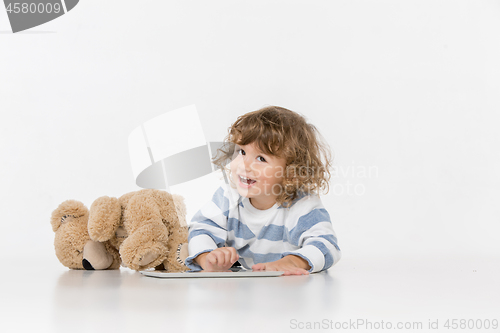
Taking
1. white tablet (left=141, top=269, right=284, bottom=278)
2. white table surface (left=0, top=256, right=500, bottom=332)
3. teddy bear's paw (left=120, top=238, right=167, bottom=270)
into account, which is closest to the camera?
white table surface (left=0, top=256, right=500, bottom=332)

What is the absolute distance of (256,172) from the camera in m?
1.11

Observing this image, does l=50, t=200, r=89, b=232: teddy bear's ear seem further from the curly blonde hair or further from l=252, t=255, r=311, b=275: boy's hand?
l=252, t=255, r=311, b=275: boy's hand

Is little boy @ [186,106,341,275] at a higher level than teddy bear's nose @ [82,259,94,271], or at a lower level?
Answer: higher

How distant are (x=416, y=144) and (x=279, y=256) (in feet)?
2.96

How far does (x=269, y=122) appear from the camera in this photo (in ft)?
3.76

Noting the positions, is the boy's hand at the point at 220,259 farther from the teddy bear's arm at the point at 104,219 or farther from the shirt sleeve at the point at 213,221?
the teddy bear's arm at the point at 104,219

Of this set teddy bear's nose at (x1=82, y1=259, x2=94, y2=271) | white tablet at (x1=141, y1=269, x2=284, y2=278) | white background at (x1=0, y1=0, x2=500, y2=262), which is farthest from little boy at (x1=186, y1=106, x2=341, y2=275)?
white background at (x1=0, y1=0, x2=500, y2=262)

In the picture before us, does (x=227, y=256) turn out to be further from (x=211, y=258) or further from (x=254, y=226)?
(x=254, y=226)

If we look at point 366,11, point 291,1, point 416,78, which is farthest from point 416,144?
point 291,1

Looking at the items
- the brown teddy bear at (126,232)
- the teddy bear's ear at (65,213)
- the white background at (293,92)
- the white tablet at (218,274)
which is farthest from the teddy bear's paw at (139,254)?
the white background at (293,92)

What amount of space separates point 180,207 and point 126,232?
13 cm

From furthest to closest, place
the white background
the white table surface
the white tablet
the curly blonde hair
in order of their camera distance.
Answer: the white background
the curly blonde hair
the white tablet
the white table surface

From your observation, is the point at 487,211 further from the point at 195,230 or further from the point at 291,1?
the point at 195,230

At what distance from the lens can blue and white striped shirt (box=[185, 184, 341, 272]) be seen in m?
1.08
